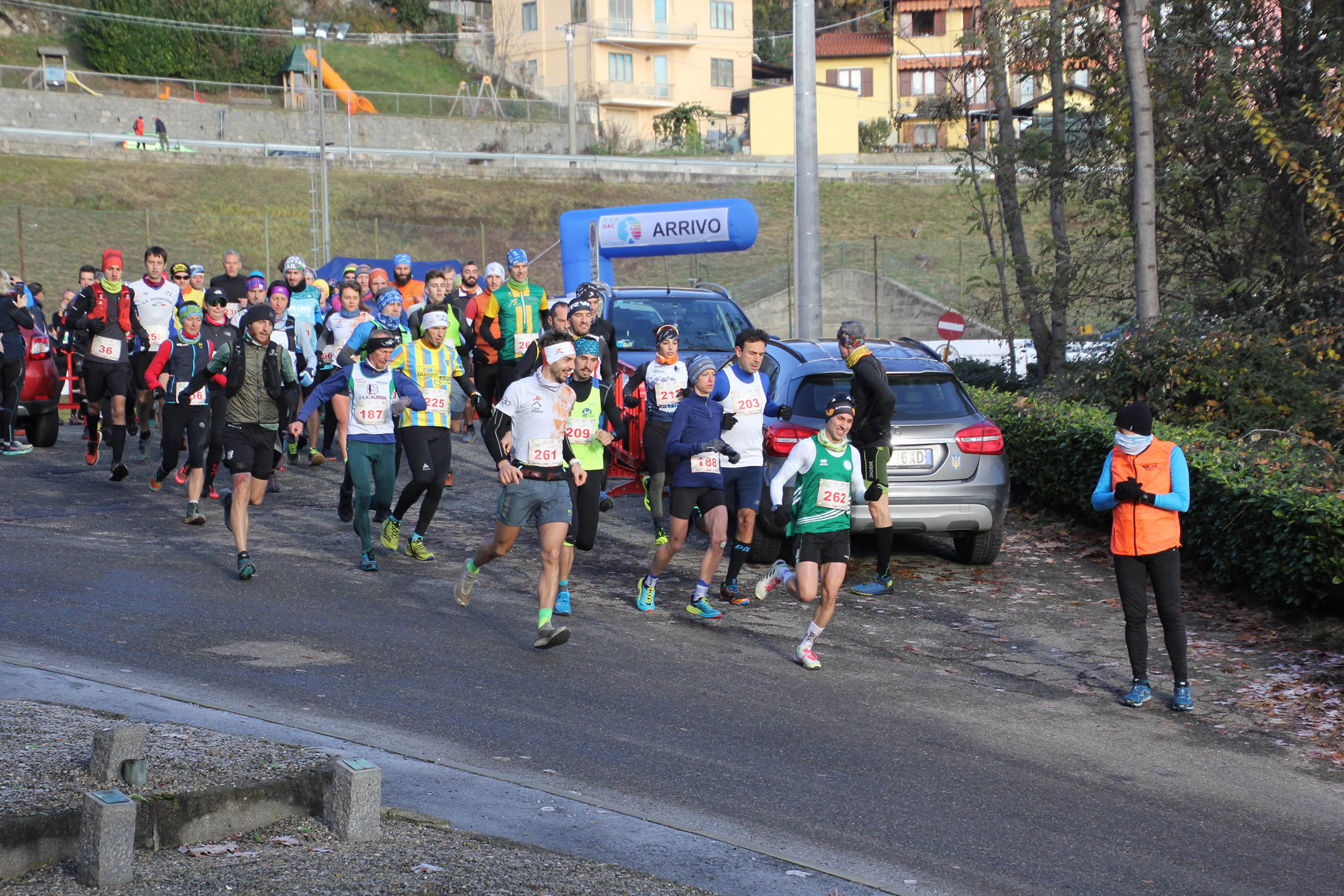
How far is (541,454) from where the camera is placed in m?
8.74

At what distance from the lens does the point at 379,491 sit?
1082cm

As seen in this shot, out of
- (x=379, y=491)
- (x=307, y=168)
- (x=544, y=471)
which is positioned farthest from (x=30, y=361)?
(x=307, y=168)

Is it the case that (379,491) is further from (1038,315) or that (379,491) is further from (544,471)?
(1038,315)

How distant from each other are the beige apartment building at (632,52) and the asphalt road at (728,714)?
67.1m

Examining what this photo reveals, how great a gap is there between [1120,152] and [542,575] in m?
13.0

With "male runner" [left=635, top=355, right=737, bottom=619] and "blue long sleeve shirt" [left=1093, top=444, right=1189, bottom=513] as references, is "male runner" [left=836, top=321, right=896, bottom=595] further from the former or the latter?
"blue long sleeve shirt" [left=1093, top=444, right=1189, bottom=513]

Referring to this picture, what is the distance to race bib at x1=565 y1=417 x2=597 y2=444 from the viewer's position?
9414 mm

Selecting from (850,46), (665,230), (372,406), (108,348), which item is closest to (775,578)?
(372,406)

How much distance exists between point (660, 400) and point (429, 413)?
1927 mm

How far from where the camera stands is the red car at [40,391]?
54.3 ft

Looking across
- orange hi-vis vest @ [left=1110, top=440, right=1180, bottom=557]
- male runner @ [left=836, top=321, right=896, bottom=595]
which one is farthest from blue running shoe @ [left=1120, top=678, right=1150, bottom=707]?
male runner @ [left=836, top=321, right=896, bottom=595]

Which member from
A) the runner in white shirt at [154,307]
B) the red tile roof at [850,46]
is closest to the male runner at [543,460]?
the runner in white shirt at [154,307]

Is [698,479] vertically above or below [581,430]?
below

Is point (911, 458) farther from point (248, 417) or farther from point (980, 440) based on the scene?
point (248, 417)
